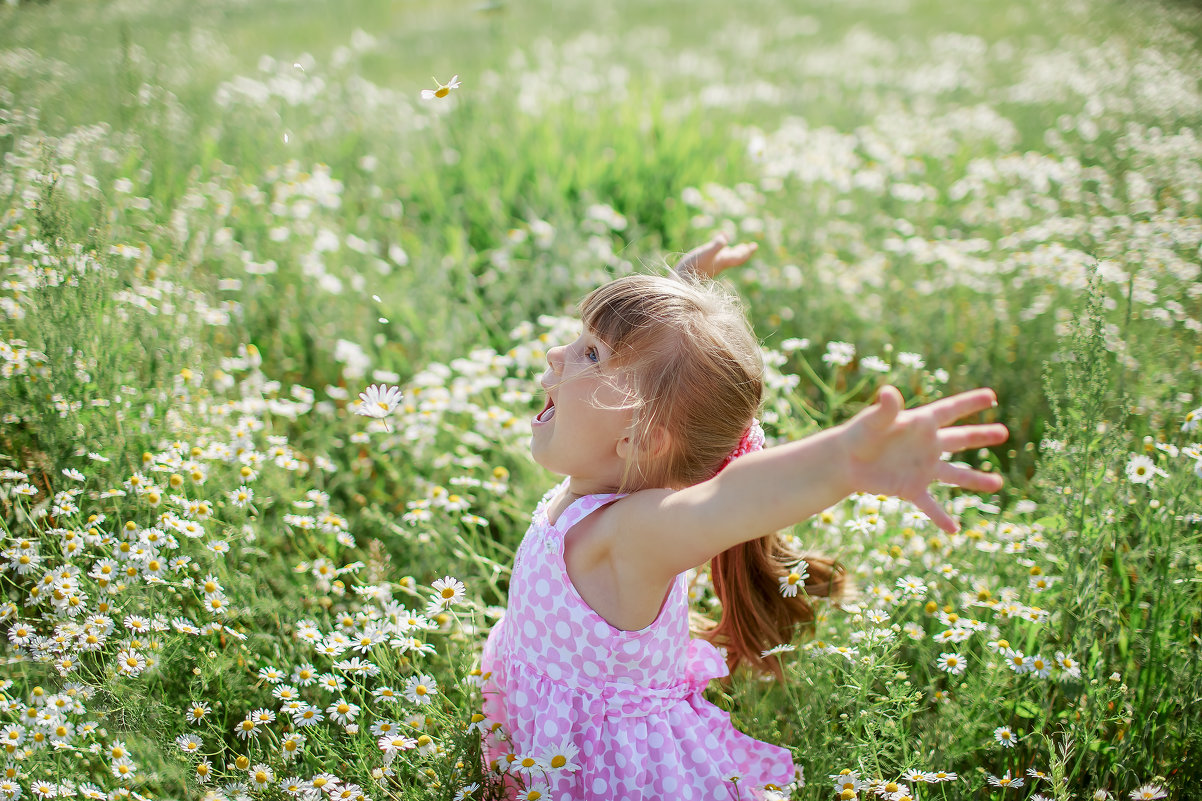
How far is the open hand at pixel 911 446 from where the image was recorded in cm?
121

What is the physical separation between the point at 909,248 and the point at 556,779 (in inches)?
120

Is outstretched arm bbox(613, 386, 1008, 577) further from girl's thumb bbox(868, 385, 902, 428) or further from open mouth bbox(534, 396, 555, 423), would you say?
open mouth bbox(534, 396, 555, 423)

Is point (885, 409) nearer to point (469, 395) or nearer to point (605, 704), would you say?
point (605, 704)

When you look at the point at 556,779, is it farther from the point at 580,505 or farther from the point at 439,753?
the point at 580,505

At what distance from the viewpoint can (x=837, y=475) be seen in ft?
4.18

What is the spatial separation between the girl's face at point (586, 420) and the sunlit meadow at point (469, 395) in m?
0.35

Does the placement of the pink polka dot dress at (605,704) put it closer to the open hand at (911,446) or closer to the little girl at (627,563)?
the little girl at (627,563)

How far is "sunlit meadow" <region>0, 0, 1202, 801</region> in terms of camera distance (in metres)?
1.76

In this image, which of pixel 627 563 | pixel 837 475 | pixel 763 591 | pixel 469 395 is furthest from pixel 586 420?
pixel 469 395

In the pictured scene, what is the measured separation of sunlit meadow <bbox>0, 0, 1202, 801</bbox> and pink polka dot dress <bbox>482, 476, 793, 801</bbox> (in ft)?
0.34

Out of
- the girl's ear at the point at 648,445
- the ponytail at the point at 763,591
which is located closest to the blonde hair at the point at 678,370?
the girl's ear at the point at 648,445

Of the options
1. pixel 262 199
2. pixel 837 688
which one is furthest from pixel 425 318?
pixel 837 688

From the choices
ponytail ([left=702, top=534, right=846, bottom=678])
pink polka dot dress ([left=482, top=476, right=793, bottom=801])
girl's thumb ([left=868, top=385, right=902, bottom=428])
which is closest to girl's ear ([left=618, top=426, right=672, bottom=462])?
Result: pink polka dot dress ([left=482, top=476, right=793, bottom=801])

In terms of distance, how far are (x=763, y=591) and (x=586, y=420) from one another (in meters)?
0.69
